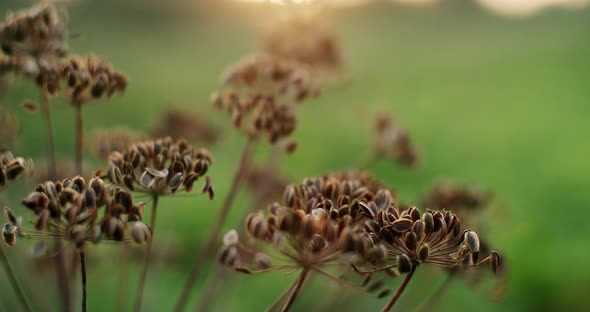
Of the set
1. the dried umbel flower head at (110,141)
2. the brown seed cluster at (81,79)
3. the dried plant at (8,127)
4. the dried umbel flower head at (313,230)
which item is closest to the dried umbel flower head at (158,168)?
the dried umbel flower head at (313,230)

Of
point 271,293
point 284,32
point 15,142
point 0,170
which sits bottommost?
point 271,293

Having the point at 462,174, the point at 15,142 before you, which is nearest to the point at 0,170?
the point at 15,142

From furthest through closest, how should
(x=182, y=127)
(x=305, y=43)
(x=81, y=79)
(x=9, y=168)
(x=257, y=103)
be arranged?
(x=305, y=43)
(x=182, y=127)
(x=257, y=103)
(x=81, y=79)
(x=9, y=168)

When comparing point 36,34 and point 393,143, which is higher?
point 36,34

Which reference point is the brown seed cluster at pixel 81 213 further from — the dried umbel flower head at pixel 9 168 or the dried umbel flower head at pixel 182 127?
the dried umbel flower head at pixel 182 127

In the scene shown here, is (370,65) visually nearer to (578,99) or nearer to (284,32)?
(578,99)

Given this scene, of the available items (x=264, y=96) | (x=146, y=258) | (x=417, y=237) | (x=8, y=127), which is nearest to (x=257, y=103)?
(x=264, y=96)

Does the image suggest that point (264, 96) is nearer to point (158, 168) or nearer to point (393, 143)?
point (158, 168)
